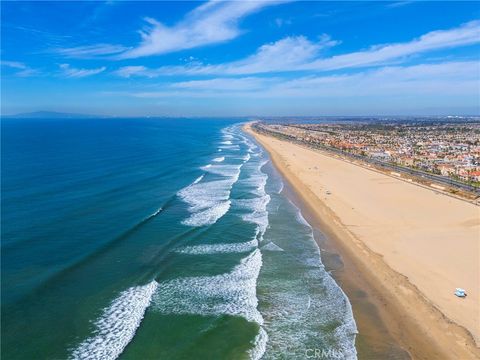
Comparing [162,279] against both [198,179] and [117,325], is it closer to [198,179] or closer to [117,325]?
[117,325]

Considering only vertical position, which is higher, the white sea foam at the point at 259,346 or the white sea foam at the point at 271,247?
the white sea foam at the point at 259,346

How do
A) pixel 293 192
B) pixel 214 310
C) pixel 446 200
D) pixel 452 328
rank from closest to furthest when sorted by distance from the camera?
pixel 452 328 → pixel 214 310 → pixel 446 200 → pixel 293 192

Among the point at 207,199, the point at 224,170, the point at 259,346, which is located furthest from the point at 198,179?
the point at 259,346

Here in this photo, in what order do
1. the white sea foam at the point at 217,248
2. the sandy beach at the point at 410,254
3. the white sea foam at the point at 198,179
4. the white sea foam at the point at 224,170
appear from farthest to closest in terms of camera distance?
the white sea foam at the point at 224,170
the white sea foam at the point at 198,179
the white sea foam at the point at 217,248
the sandy beach at the point at 410,254

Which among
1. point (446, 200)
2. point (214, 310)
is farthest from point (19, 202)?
point (446, 200)

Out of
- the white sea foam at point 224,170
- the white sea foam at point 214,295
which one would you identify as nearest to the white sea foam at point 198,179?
the white sea foam at point 224,170

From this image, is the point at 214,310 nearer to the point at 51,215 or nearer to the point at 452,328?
the point at 452,328

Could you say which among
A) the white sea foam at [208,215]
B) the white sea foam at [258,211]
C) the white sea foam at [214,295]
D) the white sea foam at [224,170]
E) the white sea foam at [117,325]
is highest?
the white sea foam at [117,325]

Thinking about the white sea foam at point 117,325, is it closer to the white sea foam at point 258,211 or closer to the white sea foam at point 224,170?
the white sea foam at point 258,211
